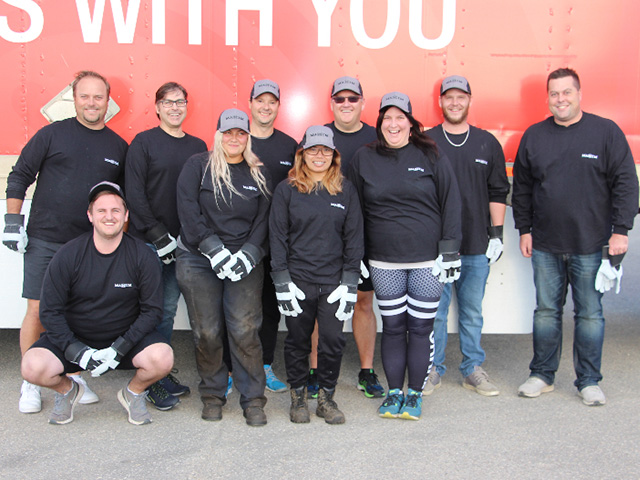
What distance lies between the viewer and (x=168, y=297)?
4117mm

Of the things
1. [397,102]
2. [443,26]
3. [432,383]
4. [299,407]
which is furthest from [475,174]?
[299,407]

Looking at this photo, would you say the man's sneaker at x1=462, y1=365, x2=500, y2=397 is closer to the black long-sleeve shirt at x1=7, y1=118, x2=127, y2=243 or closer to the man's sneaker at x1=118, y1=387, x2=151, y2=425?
the man's sneaker at x1=118, y1=387, x2=151, y2=425

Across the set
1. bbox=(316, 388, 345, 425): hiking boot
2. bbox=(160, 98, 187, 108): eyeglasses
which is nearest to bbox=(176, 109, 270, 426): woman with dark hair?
bbox=(316, 388, 345, 425): hiking boot

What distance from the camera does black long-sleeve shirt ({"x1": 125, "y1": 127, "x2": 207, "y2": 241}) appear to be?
12.7ft

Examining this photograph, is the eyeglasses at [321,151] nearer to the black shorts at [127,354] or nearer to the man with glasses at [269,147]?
the man with glasses at [269,147]

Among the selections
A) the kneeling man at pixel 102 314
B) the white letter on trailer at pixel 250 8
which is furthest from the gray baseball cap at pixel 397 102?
the kneeling man at pixel 102 314

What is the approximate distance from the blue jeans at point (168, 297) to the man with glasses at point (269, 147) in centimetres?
59

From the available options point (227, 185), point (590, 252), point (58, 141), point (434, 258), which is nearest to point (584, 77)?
point (590, 252)

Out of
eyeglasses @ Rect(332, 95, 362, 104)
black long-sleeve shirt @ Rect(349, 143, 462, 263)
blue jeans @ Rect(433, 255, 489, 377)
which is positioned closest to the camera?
black long-sleeve shirt @ Rect(349, 143, 462, 263)

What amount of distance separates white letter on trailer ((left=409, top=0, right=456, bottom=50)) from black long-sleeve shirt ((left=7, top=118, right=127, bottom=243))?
226 cm

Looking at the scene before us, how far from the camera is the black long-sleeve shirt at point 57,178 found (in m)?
3.87

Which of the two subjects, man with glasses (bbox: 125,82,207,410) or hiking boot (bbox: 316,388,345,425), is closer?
hiking boot (bbox: 316,388,345,425)

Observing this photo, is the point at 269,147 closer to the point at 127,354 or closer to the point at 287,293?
the point at 287,293

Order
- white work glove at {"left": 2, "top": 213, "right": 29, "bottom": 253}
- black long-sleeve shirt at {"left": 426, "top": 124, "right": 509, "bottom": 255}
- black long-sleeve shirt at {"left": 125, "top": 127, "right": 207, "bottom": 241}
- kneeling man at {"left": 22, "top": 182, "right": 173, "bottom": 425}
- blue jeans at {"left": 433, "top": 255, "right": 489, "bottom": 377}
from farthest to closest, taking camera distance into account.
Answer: blue jeans at {"left": 433, "top": 255, "right": 489, "bottom": 377} → black long-sleeve shirt at {"left": 426, "top": 124, "right": 509, "bottom": 255} → black long-sleeve shirt at {"left": 125, "top": 127, "right": 207, "bottom": 241} → white work glove at {"left": 2, "top": 213, "right": 29, "bottom": 253} → kneeling man at {"left": 22, "top": 182, "right": 173, "bottom": 425}
